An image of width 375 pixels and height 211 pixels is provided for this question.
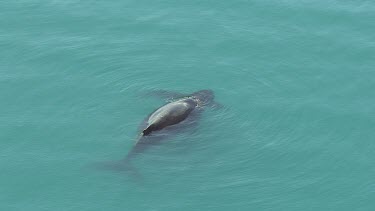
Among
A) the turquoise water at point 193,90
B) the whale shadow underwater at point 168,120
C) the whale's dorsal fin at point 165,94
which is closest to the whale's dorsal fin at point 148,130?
the whale shadow underwater at point 168,120

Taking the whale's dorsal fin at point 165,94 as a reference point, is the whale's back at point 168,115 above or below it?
below

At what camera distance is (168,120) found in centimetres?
3506

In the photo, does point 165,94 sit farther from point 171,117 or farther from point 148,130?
point 148,130

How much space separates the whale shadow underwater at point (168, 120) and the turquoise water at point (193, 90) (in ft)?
1.39

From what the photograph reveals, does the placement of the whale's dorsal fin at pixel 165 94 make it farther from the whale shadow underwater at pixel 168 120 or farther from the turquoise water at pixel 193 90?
the turquoise water at pixel 193 90

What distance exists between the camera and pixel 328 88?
129 feet

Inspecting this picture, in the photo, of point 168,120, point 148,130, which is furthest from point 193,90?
point 148,130

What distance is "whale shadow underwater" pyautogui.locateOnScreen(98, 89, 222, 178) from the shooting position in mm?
33281

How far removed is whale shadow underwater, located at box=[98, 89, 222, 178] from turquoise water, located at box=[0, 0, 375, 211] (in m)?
0.42

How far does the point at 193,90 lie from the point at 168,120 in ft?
14.2

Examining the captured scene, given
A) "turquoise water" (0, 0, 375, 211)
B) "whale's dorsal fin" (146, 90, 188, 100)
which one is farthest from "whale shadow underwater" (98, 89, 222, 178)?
"turquoise water" (0, 0, 375, 211)

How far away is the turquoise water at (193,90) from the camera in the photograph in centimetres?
3184

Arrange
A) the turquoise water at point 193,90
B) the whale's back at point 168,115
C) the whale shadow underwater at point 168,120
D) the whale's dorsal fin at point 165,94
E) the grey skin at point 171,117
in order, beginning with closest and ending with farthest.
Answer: the turquoise water at point 193,90, the whale shadow underwater at point 168,120, the grey skin at point 171,117, the whale's back at point 168,115, the whale's dorsal fin at point 165,94

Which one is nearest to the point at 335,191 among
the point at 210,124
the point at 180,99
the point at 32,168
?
the point at 210,124
